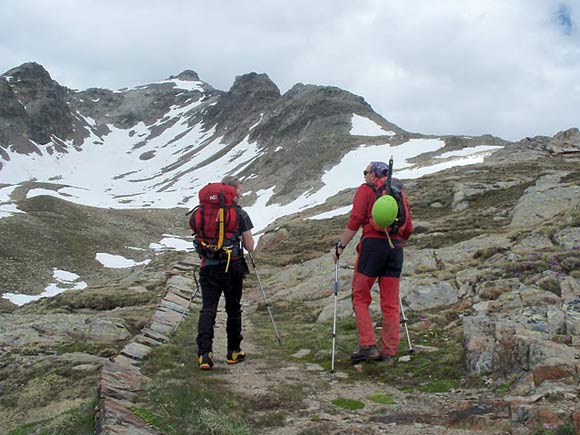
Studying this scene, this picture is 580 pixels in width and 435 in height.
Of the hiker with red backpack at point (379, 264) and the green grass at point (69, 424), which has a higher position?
the hiker with red backpack at point (379, 264)

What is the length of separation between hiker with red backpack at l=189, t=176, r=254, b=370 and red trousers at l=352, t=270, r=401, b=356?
220 centimetres

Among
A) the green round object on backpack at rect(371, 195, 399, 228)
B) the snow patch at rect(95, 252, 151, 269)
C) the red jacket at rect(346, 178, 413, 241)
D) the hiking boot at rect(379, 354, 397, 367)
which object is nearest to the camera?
the green round object on backpack at rect(371, 195, 399, 228)

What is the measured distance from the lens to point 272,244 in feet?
103

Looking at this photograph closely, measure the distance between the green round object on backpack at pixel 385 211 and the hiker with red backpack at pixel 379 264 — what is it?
217mm

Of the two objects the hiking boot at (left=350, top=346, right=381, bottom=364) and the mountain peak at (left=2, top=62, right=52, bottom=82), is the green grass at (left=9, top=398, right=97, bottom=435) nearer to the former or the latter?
the hiking boot at (left=350, top=346, right=381, bottom=364)

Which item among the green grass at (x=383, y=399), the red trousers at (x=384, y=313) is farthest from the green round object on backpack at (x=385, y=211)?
the green grass at (x=383, y=399)

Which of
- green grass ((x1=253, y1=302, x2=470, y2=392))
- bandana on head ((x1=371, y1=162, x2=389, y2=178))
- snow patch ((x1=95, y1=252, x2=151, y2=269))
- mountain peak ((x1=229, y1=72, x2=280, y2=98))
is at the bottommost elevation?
snow patch ((x1=95, y1=252, x2=151, y2=269))

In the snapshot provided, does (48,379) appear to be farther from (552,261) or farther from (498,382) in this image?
(552,261)

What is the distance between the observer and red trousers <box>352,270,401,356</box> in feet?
28.2

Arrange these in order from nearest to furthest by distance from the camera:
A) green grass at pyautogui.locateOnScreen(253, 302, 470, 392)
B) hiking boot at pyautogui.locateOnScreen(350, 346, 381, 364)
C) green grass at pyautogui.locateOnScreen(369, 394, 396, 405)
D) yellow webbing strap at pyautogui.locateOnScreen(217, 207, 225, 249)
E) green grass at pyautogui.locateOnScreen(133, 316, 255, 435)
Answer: green grass at pyautogui.locateOnScreen(133, 316, 255, 435) → green grass at pyautogui.locateOnScreen(369, 394, 396, 405) → green grass at pyautogui.locateOnScreen(253, 302, 470, 392) → hiking boot at pyautogui.locateOnScreen(350, 346, 381, 364) → yellow webbing strap at pyautogui.locateOnScreen(217, 207, 225, 249)

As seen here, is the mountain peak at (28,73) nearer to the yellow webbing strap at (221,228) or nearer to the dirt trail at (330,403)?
the yellow webbing strap at (221,228)

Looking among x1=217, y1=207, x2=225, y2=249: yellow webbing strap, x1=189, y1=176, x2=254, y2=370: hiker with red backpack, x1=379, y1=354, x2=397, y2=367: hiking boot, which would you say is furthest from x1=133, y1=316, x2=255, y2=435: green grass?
x1=379, y1=354, x2=397, y2=367: hiking boot

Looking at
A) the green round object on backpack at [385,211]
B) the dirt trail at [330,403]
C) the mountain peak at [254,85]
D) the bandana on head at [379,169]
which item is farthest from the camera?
the mountain peak at [254,85]

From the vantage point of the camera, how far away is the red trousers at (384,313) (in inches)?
338
